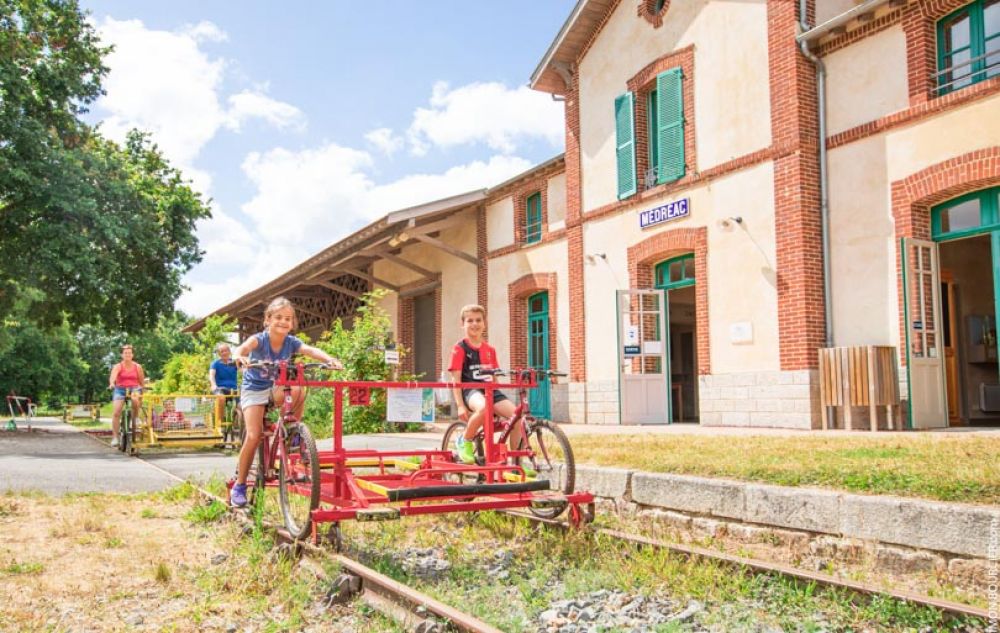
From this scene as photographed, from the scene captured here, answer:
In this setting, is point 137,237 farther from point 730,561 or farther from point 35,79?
point 730,561

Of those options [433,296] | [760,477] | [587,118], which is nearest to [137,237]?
[433,296]

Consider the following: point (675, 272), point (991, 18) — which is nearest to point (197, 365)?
point (675, 272)

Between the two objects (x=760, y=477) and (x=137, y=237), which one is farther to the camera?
(x=137, y=237)

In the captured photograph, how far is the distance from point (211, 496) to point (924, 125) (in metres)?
8.99

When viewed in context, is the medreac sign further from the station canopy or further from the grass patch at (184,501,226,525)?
the grass patch at (184,501,226,525)

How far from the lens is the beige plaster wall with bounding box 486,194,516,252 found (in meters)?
17.8

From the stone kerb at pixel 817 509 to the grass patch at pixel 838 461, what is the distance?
19 centimetres

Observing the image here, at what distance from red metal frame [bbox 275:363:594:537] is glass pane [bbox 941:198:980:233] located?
22.9 ft

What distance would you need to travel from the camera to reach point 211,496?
636 cm

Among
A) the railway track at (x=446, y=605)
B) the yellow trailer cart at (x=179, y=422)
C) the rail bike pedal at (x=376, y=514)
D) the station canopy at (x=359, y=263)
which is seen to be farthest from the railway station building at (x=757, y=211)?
the rail bike pedal at (x=376, y=514)

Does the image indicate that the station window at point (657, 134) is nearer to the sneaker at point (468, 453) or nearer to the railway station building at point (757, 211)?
the railway station building at point (757, 211)

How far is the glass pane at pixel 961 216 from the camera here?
9.75 m

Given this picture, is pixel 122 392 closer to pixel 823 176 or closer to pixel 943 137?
pixel 823 176

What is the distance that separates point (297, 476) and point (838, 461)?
3.84m
